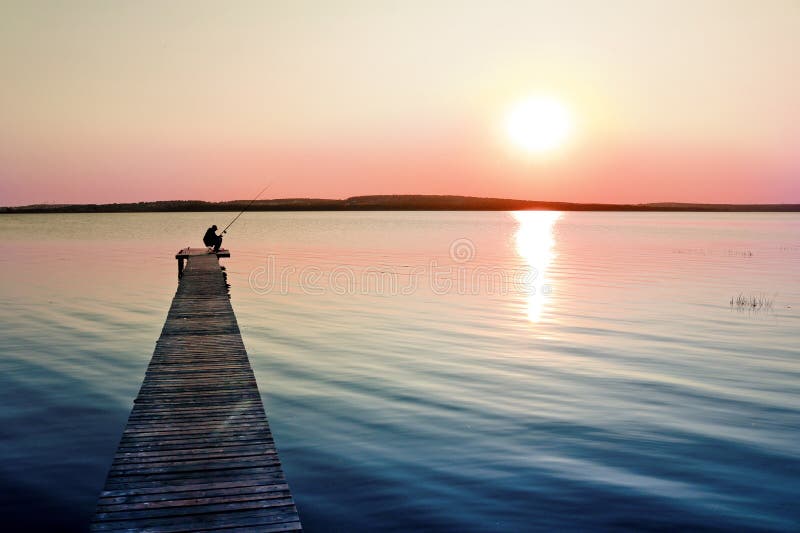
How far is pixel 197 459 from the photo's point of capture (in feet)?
22.3

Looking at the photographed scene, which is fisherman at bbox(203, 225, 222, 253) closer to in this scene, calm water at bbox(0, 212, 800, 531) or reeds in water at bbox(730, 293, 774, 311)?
calm water at bbox(0, 212, 800, 531)

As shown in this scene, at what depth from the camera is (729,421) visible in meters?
10.6

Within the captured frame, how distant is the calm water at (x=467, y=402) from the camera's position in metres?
7.83

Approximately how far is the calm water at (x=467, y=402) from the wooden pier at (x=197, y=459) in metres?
1.13

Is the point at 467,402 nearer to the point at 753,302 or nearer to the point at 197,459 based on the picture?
the point at 197,459

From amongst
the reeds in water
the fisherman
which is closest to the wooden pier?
the reeds in water

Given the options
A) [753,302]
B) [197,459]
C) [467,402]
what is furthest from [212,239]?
[197,459]

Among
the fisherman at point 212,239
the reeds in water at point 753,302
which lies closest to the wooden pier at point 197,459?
the reeds in water at point 753,302

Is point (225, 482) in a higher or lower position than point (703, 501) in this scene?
higher

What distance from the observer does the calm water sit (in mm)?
7828

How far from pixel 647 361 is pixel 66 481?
1209 cm

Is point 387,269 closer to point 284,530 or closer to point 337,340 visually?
point 337,340

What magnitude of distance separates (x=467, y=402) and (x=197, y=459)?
19.8 feet

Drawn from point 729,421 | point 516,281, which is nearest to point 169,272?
point 516,281
